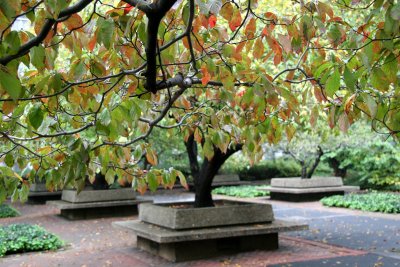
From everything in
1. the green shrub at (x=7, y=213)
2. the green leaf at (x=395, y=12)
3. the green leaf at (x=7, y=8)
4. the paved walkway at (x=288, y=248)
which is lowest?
the paved walkway at (x=288, y=248)

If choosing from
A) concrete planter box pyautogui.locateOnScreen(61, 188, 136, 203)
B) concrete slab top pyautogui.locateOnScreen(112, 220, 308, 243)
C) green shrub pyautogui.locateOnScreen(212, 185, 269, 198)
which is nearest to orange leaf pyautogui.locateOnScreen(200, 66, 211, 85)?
concrete slab top pyautogui.locateOnScreen(112, 220, 308, 243)

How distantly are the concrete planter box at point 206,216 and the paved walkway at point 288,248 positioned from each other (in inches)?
26.0

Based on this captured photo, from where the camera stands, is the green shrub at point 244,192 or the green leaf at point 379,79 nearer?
the green leaf at point 379,79

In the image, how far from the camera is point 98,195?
15.2m

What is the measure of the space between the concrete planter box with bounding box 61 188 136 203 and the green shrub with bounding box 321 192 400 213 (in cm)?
748

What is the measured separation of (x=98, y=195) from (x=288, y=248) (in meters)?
7.80

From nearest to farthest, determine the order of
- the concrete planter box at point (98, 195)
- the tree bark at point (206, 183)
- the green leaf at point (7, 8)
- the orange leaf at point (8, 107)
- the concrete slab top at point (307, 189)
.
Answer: the green leaf at point (7, 8) → the orange leaf at point (8, 107) → the tree bark at point (206, 183) → the concrete planter box at point (98, 195) → the concrete slab top at point (307, 189)

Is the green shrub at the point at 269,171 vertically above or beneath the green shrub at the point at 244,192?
above

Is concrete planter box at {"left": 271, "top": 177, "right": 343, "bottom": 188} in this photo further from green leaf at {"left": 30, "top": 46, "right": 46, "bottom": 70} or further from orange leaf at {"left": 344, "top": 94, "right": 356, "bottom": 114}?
green leaf at {"left": 30, "top": 46, "right": 46, "bottom": 70}

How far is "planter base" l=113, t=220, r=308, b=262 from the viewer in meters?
8.30

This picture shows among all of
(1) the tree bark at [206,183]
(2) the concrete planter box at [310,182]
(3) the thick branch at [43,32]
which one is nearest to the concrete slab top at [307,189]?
(2) the concrete planter box at [310,182]

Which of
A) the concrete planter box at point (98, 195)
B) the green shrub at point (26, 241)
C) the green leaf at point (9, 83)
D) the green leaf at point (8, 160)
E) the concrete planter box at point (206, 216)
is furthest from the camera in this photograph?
the concrete planter box at point (98, 195)

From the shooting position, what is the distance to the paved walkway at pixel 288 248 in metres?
8.16

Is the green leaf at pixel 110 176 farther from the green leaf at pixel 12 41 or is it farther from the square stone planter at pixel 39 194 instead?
the square stone planter at pixel 39 194
